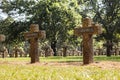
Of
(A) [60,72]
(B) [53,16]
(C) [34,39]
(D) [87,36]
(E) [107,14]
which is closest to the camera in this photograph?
(A) [60,72]

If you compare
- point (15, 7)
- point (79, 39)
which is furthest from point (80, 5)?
point (15, 7)

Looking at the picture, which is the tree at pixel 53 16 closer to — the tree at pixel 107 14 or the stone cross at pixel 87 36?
the tree at pixel 107 14

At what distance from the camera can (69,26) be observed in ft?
168

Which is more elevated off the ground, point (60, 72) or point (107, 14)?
point (107, 14)

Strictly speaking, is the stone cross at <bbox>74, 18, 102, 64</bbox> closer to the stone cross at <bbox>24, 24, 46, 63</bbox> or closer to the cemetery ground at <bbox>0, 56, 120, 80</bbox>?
the cemetery ground at <bbox>0, 56, 120, 80</bbox>

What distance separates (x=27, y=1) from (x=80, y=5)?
9144 mm

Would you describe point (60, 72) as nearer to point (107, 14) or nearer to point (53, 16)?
point (53, 16)

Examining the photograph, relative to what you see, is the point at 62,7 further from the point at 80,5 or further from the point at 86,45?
the point at 86,45

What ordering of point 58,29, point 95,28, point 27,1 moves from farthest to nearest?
point 27,1 < point 58,29 < point 95,28

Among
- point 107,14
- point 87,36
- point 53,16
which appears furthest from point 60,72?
point 107,14

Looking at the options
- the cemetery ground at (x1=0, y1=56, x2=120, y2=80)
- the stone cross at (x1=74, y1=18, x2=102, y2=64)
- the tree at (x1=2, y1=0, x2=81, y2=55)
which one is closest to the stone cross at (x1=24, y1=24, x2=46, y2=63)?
the stone cross at (x1=74, y1=18, x2=102, y2=64)

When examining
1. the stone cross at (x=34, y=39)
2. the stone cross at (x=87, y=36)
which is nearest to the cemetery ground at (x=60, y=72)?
the stone cross at (x=87, y=36)

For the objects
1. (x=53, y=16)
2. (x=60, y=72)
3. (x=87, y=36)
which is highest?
(x=53, y=16)

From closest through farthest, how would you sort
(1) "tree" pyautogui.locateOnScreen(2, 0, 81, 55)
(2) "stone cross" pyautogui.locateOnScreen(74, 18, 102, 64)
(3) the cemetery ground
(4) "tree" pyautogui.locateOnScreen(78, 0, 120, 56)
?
(3) the cemetery ground < (2) "stone cross" pyautogui.locateOnScreen(74, 18, 102, 64) < (1) "tree" pyautogui.locateOnScreen(2, 0, 81, 55) < (4) "tree" pyautogui.locateOnScreen(78, 0, 120, 56)
